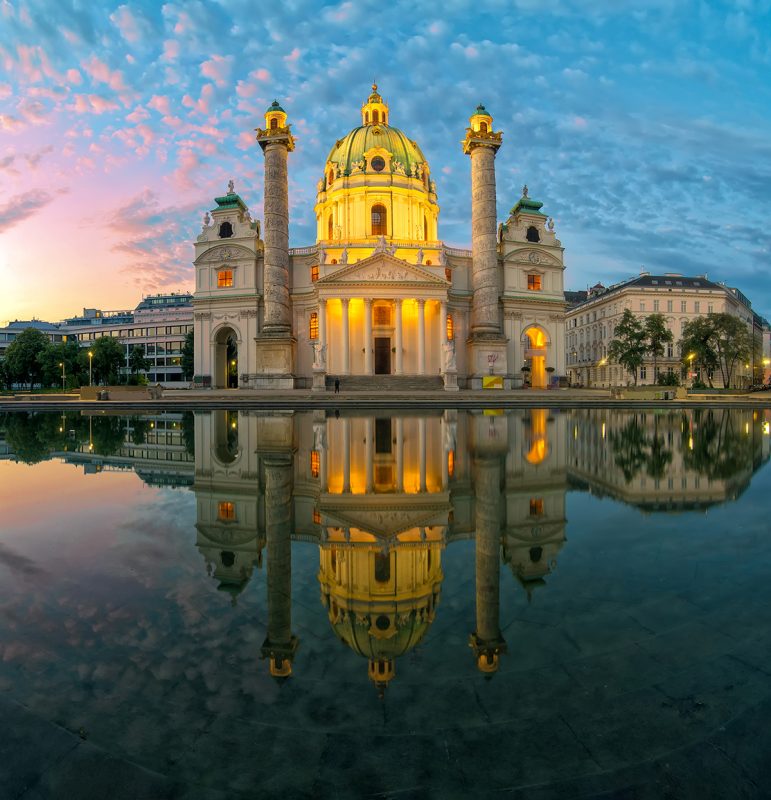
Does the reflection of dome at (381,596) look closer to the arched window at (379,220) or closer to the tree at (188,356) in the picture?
the arched window at (379,220)

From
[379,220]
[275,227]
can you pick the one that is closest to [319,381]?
[275,227]

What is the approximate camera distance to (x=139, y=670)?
3.13 metres

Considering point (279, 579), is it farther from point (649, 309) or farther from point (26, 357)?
point (26, 357)

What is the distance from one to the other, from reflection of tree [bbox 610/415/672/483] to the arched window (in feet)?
171

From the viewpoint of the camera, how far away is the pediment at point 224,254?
6072 centimetres

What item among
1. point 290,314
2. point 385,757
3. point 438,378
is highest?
point 290,314

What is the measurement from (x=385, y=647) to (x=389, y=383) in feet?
149

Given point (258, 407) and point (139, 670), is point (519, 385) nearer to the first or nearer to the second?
point (258, 407)

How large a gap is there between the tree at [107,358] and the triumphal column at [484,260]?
58019 millimetres

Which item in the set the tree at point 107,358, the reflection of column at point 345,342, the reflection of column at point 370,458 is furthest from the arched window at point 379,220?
the reflection of column at point 370,458

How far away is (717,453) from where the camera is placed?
43.7ft

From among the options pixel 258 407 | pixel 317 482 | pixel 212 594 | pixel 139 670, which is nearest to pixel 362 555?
pixel 212 594

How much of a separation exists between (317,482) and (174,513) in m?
2.50

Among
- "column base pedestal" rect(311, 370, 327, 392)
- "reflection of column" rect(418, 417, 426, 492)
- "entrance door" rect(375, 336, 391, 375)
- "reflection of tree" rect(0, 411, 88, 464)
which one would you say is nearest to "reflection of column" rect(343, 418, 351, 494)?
"reflection of column" rect(418, 417, 426, 492)
